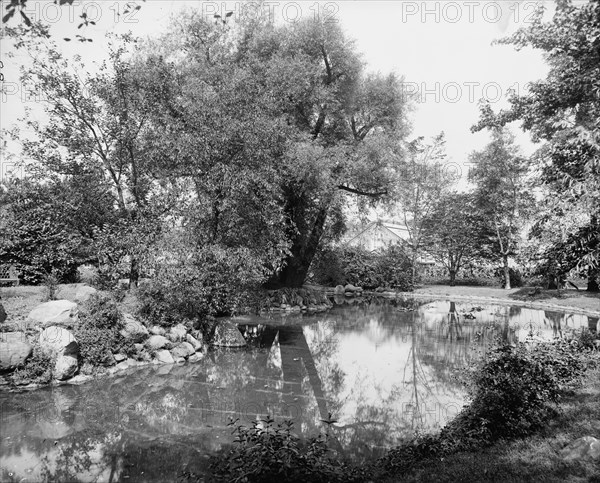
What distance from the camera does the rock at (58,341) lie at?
9.62 m

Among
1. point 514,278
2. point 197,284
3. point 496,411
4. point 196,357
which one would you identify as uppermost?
point 197,284

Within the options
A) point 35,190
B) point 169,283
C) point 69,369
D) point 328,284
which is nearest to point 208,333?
point 169,283

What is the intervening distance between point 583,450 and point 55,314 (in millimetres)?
11243

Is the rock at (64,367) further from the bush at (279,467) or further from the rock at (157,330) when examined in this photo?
the bush at (279,467)

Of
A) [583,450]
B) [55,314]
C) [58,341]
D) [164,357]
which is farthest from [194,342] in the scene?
[583,450]

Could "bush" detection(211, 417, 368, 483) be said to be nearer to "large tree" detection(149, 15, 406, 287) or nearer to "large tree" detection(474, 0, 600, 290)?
"large tree" detection(474, 0, 600, 290)

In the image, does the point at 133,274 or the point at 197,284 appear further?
the point at 133,274

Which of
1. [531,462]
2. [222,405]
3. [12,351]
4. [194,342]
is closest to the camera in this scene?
[531,462]

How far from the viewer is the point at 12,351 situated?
9.03m

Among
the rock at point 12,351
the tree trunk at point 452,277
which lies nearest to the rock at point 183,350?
the rock at point 12,351

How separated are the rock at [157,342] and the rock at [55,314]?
2.06 m

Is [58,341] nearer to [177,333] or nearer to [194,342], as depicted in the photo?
[177,333]

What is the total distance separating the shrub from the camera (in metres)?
9.03

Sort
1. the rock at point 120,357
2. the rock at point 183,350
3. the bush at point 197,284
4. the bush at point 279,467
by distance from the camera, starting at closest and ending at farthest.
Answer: the bush at point 279,467, the rock at point 120,357, the rock at point 183,350, the bush at point 197,284
